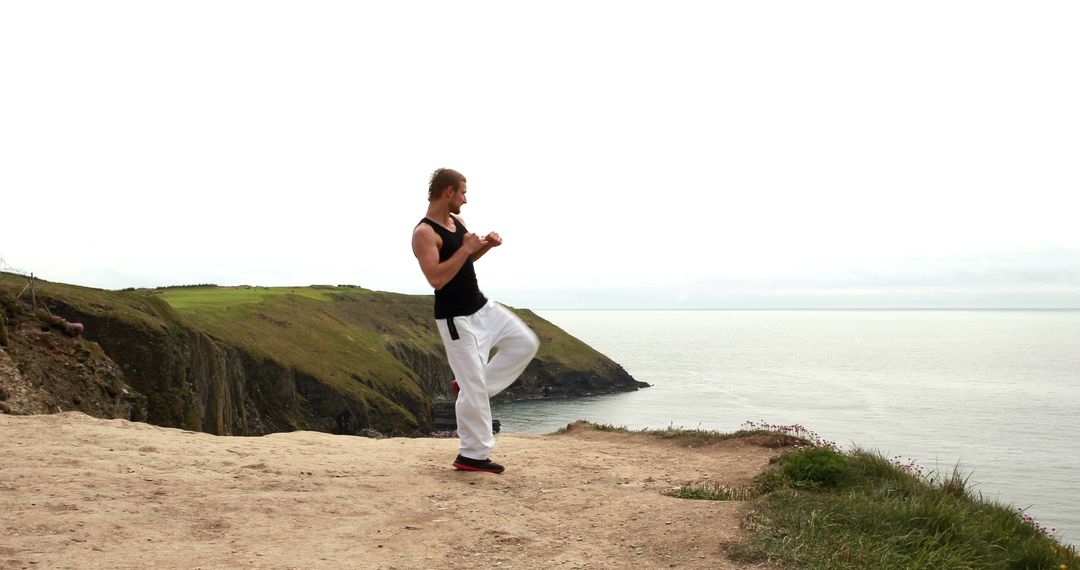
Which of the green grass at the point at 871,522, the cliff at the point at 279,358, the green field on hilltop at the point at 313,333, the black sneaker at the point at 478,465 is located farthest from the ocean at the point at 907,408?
the green field on hilltop at the point at 313,333

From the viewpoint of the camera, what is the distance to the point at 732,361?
478 ft

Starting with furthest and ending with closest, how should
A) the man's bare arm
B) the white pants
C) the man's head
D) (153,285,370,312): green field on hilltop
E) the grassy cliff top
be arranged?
(153,285,370,312): green field on hilltop < the grassy cliff top < the man's head < the white pants < the man's bare arm

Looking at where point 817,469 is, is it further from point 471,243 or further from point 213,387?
point 213,387

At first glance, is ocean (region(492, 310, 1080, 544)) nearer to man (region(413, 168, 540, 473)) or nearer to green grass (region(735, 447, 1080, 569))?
green grass (region(735, 447, 1080, 569))

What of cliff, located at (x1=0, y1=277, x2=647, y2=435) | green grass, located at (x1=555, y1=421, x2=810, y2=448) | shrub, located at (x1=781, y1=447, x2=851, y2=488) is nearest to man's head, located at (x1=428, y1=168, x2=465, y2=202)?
shrub, located at (x1=781, y1=447, x2=851, y2=488)

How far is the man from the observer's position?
787 cm

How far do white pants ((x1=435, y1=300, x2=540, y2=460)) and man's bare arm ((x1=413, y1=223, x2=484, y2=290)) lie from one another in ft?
1.65

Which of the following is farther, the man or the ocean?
the ocean

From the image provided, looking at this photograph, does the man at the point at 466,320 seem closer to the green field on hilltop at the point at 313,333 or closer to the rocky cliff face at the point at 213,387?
the rocky cliff face at the point at 213,387

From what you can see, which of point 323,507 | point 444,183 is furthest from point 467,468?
point 444,183

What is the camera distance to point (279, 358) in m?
55.6

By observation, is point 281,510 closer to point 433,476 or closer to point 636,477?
point 433,476

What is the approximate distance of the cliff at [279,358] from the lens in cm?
2178

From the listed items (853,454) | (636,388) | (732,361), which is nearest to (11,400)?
(853,454)
